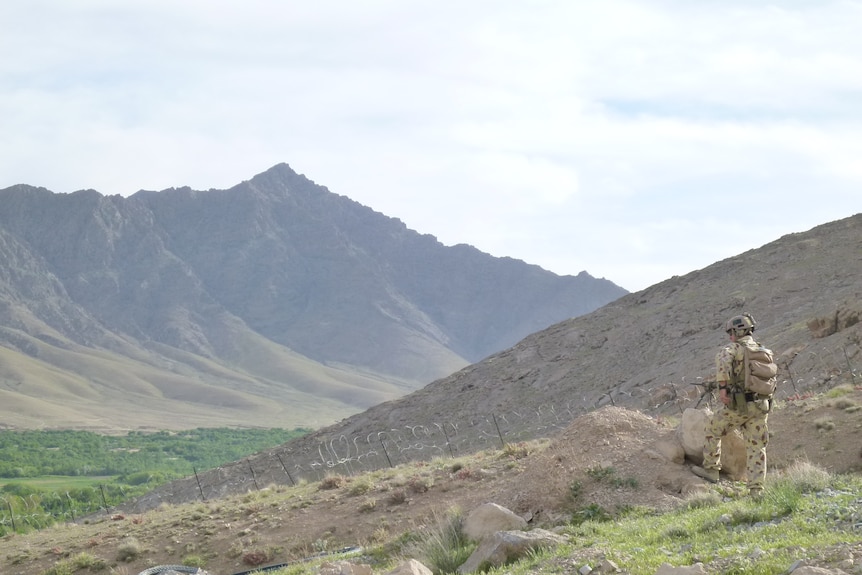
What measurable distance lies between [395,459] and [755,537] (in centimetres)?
3114

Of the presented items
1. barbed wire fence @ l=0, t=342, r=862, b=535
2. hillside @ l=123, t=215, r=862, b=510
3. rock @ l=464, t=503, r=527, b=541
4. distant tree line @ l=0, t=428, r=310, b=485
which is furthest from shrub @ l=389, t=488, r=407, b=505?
distant tree line @ l=0, t=428, r=310, b=485

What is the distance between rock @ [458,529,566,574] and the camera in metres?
10.3

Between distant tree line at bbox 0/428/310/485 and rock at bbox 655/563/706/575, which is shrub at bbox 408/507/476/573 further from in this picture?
distant tree line at bbox 0/428/310/485

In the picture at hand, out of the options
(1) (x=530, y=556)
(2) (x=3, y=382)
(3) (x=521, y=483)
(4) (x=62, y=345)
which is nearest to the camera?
(1) (x=530, y=556)

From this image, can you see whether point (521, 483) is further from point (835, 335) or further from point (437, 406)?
point (437, 406)

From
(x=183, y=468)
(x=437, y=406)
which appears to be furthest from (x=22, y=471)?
(x=437, y=406)

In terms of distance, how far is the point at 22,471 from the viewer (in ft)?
276

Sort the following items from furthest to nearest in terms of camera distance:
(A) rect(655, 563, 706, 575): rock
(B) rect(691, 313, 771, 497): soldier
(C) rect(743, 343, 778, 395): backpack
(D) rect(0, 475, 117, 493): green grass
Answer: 1. (D) rect(0, 475, 117, 493): green grass
2. (B) rect(691, 313, 771, 497): soldier
3. (C) rect(743, 343, 778, 395): backpack
4. (A) rect(655, 563, 706, 575): rock

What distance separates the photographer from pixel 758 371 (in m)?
12.0

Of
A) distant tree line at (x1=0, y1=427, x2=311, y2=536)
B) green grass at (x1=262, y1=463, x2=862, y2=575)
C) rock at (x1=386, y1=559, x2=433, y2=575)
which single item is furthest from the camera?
distant tree line at (x1=0, y1=427, x2=311, y2=536)

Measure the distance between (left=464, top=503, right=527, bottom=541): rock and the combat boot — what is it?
2.77 meters

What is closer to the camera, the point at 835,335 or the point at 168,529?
the point at 168,529

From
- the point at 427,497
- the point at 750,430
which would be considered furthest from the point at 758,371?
the point at 427,497

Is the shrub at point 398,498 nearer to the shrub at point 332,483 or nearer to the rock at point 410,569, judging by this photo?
the shrub at point 332,483
